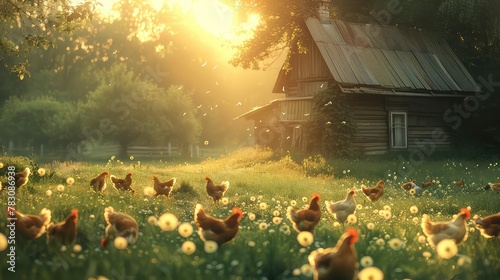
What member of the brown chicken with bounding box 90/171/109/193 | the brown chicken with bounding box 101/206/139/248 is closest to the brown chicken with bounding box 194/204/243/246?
the brown chicken with bounding box 101/206/139/248

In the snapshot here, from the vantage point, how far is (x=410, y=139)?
94.0 ft

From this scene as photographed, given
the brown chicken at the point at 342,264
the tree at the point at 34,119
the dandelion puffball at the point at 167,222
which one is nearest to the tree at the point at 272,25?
the dandelion puffball at the point at 167,222

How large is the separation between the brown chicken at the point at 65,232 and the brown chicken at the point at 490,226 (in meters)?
4.92

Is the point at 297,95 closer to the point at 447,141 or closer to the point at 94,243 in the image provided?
the point at 447,141

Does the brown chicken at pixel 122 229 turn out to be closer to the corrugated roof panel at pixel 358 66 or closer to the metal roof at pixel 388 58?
the metal roof at pixel 388 58

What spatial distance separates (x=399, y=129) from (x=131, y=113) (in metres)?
22.2

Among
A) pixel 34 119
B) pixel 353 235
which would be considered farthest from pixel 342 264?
pixel 34 119

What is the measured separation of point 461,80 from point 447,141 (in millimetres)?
3255

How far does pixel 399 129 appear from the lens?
28453 mm

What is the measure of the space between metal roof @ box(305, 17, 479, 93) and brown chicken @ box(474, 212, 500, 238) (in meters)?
18.1

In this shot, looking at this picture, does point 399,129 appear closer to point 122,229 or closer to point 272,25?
point 272,25

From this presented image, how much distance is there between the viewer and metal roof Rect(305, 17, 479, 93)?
1034 inches

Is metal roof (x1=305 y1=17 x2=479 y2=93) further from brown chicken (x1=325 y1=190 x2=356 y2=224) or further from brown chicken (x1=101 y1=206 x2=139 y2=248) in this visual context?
brown chicken (x1=101 y1=206 x2=139 y2=248)

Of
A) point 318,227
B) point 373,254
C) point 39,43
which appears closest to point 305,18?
point 39,43
